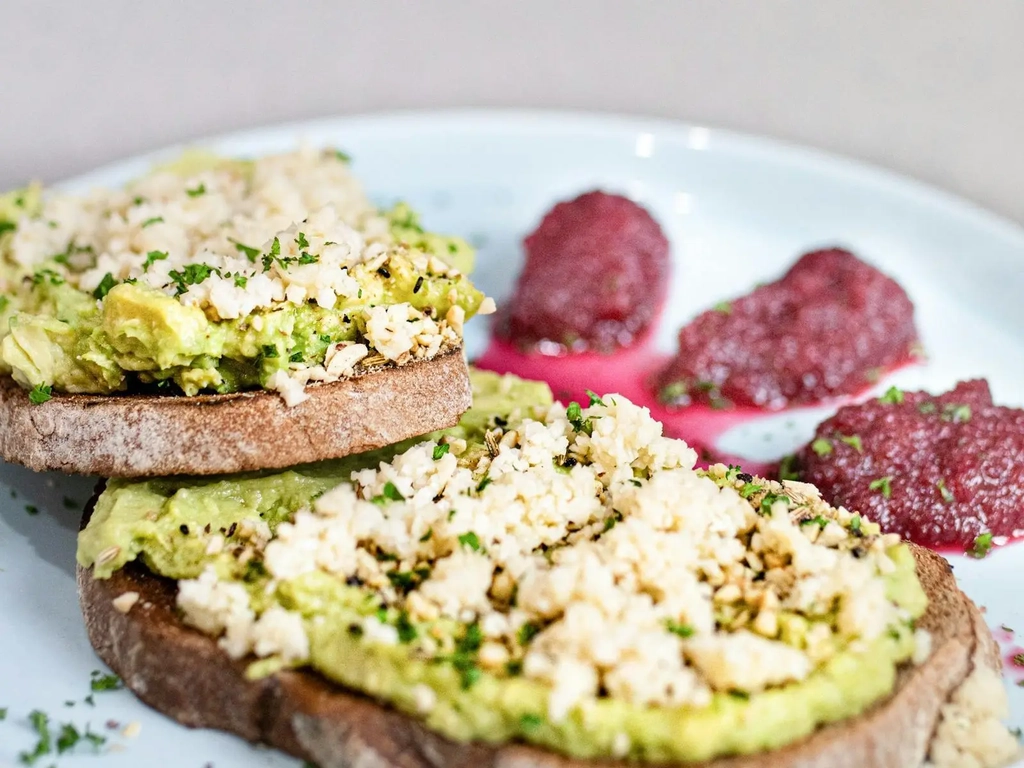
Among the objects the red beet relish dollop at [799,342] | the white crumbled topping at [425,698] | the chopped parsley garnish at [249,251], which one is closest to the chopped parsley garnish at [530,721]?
the white crumbled topping at [425,698]

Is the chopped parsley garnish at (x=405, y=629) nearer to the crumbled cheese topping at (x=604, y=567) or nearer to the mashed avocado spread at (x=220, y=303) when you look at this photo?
the crumbled cheese topping at (x=604, y=567)

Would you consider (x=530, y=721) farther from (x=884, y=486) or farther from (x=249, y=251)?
(x=884, y=486)

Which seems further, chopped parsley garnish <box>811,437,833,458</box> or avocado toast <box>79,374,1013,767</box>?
chopped parsley garnish <box>811,437,833,458</box>

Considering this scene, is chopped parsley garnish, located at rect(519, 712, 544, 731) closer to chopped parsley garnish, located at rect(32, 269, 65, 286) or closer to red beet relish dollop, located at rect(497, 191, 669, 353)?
chopped parsley garnish, located at rect(32, 269, 65, 286)

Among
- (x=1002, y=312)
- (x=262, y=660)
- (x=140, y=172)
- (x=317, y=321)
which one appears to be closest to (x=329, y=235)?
(x=317, y=321)

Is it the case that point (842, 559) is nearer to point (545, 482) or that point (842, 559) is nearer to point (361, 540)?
point (545, 482)

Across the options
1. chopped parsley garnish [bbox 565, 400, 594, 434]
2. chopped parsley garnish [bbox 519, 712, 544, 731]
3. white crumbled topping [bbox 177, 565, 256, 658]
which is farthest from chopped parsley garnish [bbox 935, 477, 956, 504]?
white crumbled topping [bbox 177, 565, 256, 658]
